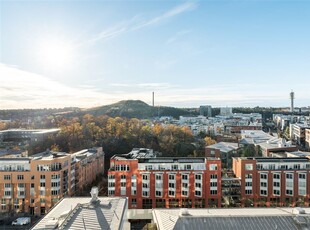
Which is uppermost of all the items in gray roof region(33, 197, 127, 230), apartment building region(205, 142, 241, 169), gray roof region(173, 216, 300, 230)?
gray roof region(33, 197, 127, 230)

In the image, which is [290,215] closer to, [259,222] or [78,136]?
[259,222]

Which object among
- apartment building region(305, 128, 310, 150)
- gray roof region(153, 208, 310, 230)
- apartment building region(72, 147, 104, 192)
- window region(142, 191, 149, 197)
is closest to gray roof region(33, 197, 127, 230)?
gray roof region(153, 208, 310, 230)

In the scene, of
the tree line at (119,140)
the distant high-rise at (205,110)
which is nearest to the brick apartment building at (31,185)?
the tree line at (119,140)

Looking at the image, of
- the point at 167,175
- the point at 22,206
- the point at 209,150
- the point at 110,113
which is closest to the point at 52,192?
the point at 22,206

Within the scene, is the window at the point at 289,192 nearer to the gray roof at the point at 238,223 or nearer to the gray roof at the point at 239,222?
the gray roof at the point at 239,222

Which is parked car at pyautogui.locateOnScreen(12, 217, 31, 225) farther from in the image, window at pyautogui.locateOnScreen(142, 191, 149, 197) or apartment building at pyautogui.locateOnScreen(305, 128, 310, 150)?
apartment building at pyautogui.locateOnScreen(305, 128, 310, 150)

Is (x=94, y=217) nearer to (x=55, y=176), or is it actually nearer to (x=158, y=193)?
(x=158, y=193)
